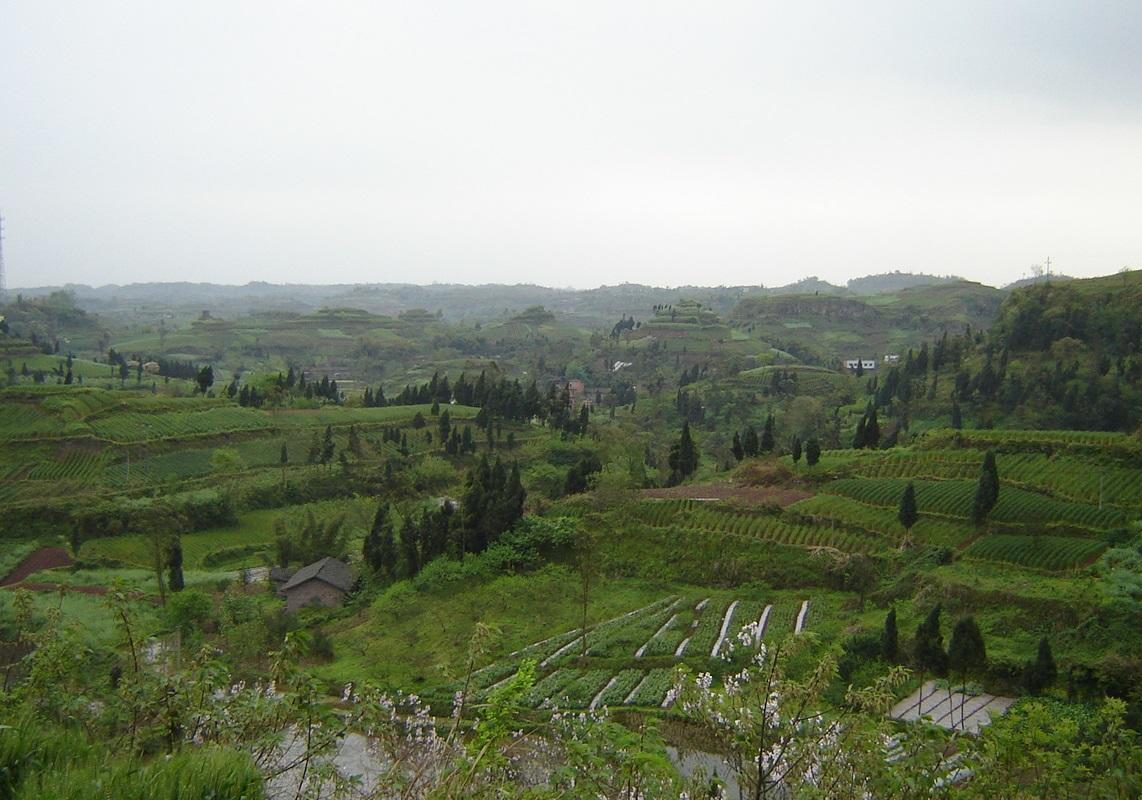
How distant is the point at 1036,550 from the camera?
26.5m

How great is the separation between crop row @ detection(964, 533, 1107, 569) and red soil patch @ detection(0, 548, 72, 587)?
38.4 meters

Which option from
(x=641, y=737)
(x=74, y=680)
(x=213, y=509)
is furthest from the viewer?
(x=213, y=509)

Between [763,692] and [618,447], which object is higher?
[763,692]

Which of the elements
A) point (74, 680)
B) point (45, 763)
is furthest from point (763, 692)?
point (74, 680)

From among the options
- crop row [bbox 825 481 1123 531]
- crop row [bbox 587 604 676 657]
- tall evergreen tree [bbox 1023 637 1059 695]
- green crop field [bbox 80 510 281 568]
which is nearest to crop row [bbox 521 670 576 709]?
crop row [bbox 587 604 676 657]

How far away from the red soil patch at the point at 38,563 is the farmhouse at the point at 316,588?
501 inches

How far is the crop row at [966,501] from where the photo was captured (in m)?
28.1

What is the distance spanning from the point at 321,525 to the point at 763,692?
34.9 m

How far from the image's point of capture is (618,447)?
53562 millimetres

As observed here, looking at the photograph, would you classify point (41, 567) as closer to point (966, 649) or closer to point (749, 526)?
point (749, 526)

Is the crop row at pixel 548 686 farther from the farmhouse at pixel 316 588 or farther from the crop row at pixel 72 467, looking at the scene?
the crop row at pixel 72 467

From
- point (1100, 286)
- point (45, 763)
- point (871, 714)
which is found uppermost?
point (1100, 286)

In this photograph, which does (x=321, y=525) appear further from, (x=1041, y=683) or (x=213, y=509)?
(x=1041, y=683)

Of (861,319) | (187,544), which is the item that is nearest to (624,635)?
(187,544)
